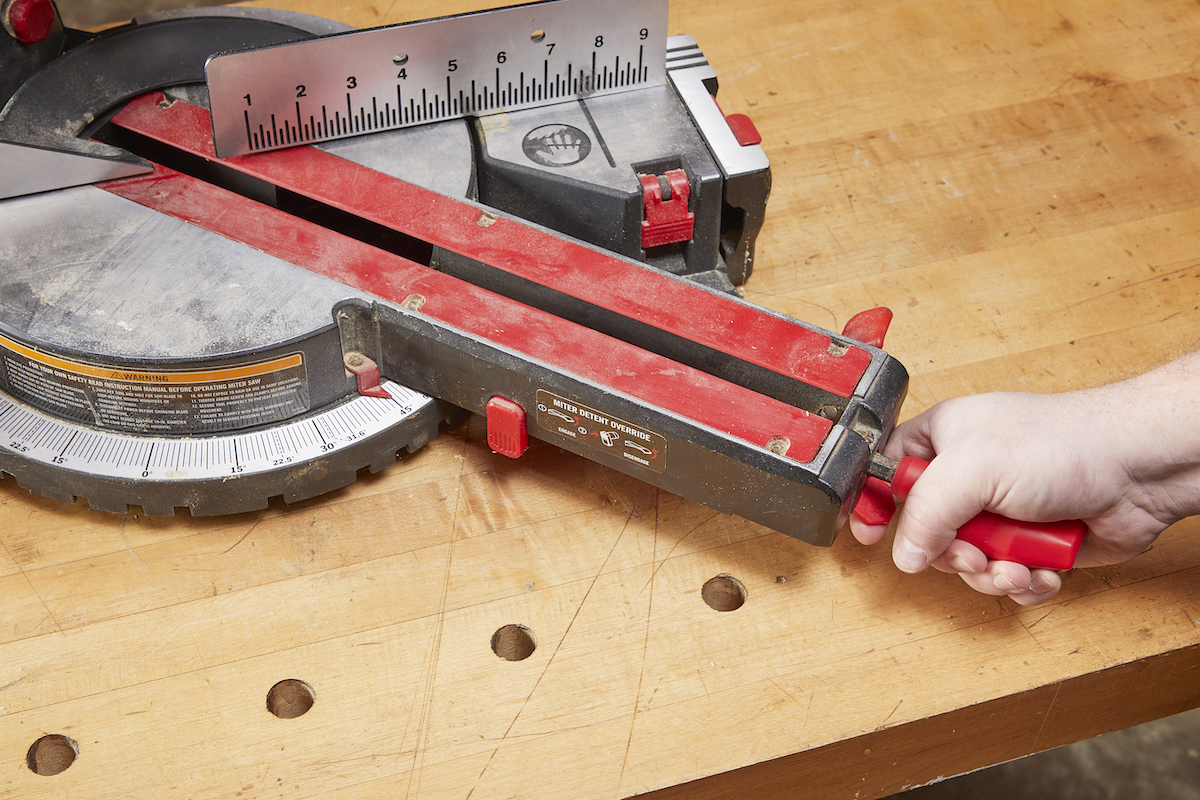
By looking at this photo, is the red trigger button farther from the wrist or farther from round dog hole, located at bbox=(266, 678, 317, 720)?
the wrist

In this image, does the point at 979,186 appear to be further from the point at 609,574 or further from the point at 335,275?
the point at 335,275

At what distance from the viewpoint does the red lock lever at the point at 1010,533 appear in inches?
41.6

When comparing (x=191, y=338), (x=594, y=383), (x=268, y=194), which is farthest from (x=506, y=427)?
(x=268, y=194)

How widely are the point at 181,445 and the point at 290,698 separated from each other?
30cm

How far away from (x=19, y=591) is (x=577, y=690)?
1.97 feet

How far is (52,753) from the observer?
1.06 metres

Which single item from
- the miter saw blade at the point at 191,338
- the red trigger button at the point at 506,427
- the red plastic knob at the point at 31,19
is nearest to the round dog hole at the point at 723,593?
the red trigger button at the point at 506,427

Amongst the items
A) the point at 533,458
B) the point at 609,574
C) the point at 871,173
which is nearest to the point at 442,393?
the point at 533,458

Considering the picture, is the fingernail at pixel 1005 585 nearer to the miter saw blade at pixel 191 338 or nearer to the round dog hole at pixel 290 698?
the miter saw blade at pixel 191 338

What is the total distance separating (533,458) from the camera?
1293 millimetres

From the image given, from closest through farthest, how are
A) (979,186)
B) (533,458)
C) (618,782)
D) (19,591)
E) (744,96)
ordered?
(618,782), (19,591), (533,458), (979,186), (744,96)

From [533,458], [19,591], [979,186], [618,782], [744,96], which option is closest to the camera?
[618,782]

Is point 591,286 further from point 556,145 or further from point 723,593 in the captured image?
point 723,593

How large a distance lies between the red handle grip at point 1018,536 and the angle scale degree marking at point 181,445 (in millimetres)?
527
